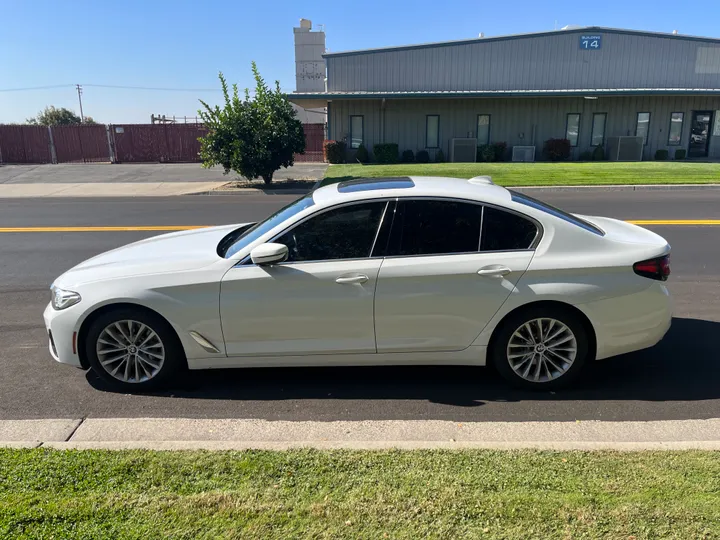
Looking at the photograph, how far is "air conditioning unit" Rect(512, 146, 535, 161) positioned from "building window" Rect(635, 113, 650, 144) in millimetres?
5912

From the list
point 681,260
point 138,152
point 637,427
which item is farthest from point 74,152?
point 637,427

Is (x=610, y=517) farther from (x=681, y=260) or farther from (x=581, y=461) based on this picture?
(x=681, y=260)

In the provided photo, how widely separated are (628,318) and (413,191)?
1.84 m

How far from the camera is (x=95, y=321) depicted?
4.21 metres

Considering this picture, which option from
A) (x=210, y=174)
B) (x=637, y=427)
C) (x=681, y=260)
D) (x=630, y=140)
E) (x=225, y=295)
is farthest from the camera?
(x=630, y=140)

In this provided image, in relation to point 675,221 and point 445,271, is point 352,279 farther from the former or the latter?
point 675,221

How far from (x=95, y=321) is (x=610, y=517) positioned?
3601 millimetres

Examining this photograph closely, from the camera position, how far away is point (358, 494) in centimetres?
279

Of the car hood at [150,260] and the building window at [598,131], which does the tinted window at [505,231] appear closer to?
the car hood at [150,260]

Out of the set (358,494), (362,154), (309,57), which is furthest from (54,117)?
(358,494)

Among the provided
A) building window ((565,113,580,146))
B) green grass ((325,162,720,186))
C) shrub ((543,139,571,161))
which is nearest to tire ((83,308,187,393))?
green grass ((325,162,720,186))

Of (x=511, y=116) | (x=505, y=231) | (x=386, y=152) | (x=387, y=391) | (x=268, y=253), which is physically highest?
(x=511, y=116)

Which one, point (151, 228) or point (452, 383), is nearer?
point (452, 383)

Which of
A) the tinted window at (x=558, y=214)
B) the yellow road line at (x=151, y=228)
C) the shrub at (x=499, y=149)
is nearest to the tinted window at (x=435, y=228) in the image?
the tinted window at (x=558, y=214)
